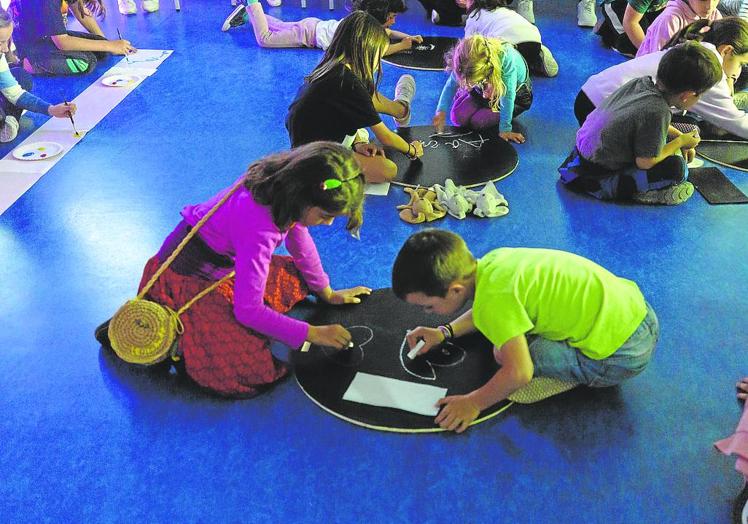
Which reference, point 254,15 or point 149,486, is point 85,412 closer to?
point 149,486

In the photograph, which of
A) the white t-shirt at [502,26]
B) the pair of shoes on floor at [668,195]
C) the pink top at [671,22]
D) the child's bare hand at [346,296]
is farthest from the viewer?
the white t-shirt at [502,26]

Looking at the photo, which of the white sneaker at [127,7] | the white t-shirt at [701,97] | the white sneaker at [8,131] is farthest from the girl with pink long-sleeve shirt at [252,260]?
the white sneaker at [127,7]

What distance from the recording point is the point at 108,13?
524cm

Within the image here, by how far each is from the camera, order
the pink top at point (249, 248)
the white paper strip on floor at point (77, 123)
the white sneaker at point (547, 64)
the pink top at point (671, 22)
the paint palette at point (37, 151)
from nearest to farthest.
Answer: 1. the pink top at point (249, 248)
2. the white paper strip on floor at point (77, 123)
3. the paint palette at point (37, 151)
4. the pink top at point (671, 22)
5. the white sneaker at point (547, 64)

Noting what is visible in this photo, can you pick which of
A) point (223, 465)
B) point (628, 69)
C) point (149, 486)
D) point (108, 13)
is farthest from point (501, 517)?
point (108, 13)

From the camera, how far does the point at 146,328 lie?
189 centimetres

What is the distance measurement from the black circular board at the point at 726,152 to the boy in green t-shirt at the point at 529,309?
173 centimetres

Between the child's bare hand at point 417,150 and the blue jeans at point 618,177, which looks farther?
the child's bare hand at point 417,150

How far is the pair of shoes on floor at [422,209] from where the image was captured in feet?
9.09

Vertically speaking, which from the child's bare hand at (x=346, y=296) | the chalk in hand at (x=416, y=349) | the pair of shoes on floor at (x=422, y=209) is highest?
the chalk in hand at (x=416, y=349)

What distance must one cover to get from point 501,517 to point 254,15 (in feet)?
13.0

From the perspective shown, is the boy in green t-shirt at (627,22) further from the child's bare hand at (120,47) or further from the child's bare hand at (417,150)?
the child's bare hand at (120,47)

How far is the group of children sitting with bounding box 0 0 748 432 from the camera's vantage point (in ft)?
5.41

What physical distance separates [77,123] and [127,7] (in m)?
2.10
